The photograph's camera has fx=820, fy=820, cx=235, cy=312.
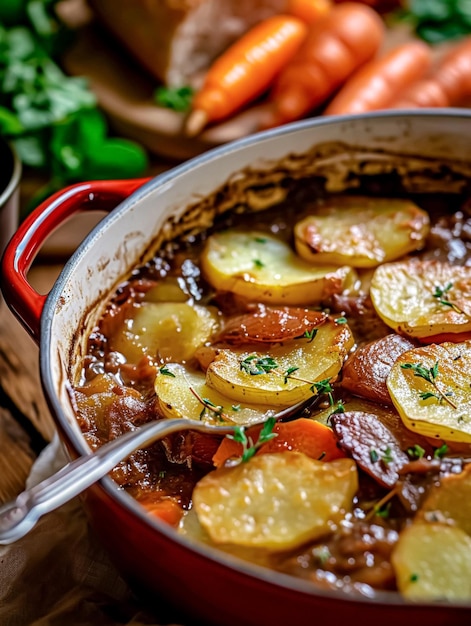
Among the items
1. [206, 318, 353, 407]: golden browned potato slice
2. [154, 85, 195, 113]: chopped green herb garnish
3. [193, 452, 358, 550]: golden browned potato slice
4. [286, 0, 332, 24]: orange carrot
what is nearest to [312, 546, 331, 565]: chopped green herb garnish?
[193, 452, 358, 550]: golden browned potato slice

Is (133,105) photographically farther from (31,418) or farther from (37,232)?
(37,232)

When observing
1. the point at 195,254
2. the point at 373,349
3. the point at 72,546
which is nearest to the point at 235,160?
the point at 195,254

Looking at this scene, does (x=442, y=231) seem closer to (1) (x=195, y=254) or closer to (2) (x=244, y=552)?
(1) (x=195, y=254)

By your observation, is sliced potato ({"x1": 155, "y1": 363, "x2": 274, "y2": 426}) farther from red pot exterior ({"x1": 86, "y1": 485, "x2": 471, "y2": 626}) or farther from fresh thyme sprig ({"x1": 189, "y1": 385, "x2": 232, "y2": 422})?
red pot exterior ({"x1": 86, "y1": 485, "x2": 471, "y2": 626})

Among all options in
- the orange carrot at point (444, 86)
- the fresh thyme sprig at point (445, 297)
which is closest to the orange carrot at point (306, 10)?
the orange carrot at point (444, 86)

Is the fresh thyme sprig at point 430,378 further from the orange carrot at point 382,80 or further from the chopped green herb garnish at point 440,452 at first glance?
the orange carrot at point 382,80

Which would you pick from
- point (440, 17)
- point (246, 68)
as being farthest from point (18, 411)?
point (440, 17)
